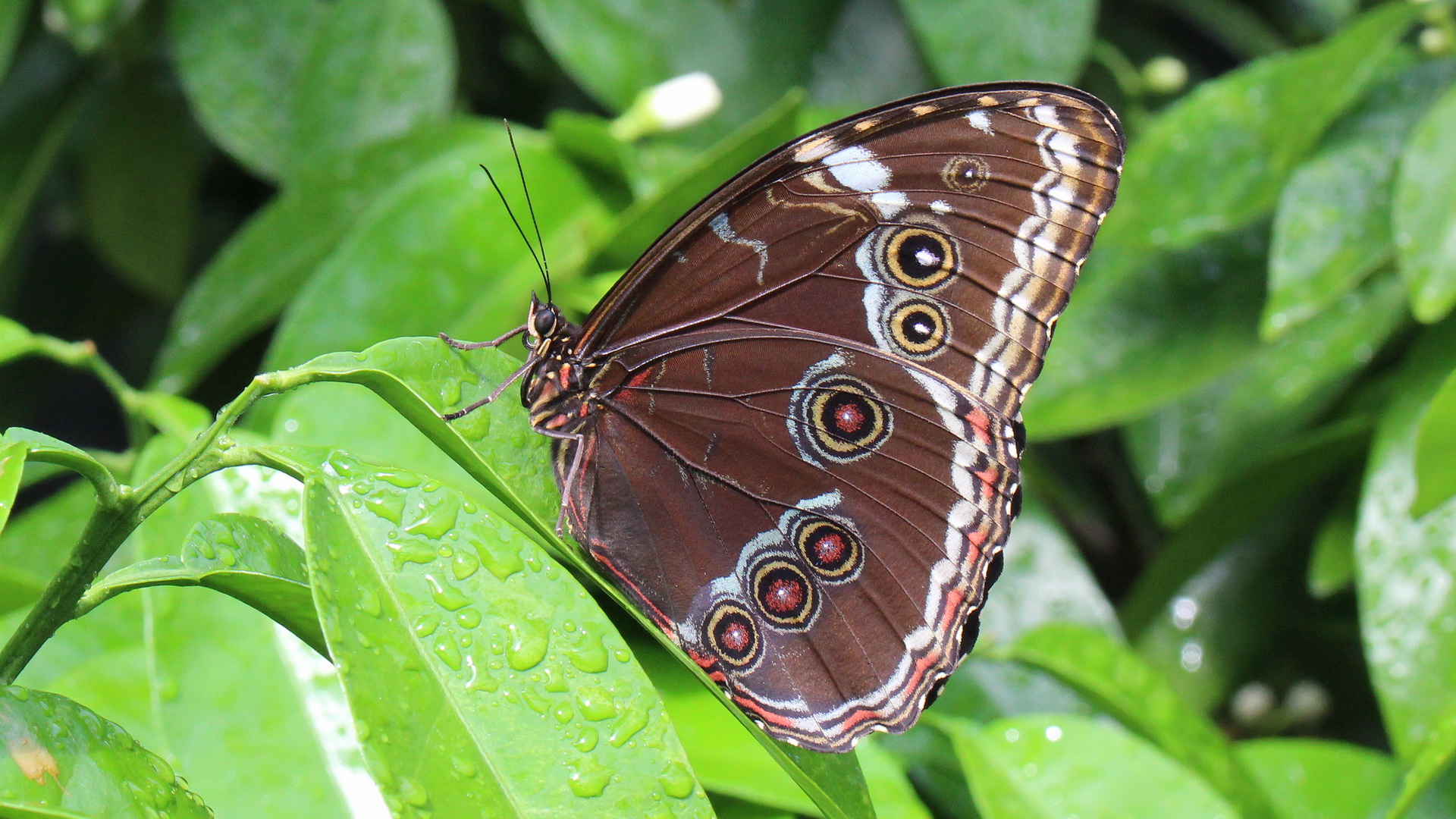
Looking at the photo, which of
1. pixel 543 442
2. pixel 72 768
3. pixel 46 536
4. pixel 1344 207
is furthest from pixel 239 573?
pixel 1344 207

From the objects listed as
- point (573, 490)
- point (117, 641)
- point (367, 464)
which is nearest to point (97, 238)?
point (117, 641)

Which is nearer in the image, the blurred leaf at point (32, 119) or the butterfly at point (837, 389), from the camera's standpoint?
the butterfly at point (837, 389)

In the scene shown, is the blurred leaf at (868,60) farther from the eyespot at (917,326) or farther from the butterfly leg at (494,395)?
the butterfly leg at (494,395)

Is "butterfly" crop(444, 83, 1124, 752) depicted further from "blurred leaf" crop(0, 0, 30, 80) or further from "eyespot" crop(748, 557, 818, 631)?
"blurred leaf" crop(0, 0, 30, 80)

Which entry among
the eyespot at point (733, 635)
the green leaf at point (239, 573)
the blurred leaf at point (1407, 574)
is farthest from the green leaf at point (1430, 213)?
the green leaf at point (239, 573)

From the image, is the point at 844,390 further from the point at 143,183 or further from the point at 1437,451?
the point at 143,183

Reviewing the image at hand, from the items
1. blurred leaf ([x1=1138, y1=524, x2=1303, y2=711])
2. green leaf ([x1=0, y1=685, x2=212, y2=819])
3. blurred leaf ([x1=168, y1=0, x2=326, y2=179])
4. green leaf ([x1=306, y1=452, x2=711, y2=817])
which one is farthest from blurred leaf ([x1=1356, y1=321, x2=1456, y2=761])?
blurred leaf ([x1=168, y1=0, x2=326, y2=179])

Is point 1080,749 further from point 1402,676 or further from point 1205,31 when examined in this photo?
point 1205,31
